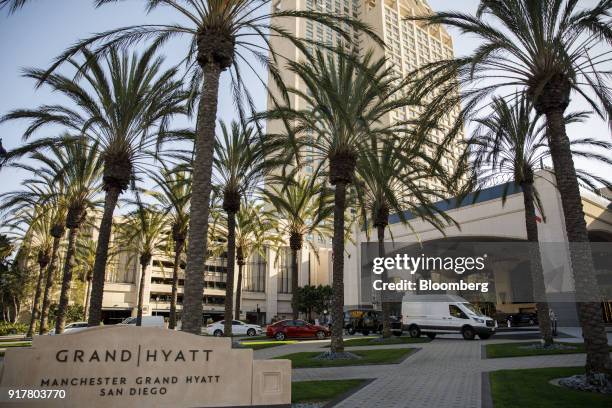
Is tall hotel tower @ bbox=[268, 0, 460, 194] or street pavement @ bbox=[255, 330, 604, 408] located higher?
tall hotel tower @ bbox=[268, 0, 460, 194]

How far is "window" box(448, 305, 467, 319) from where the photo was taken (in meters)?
23.6

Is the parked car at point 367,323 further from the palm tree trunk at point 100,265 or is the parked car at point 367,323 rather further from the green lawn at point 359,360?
the palm tree trunk at point 100,265

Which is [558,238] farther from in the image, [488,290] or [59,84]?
[59,84]

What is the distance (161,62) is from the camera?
17.0 m

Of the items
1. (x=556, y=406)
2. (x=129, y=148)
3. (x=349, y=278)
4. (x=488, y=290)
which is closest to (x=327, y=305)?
(x=349, y=278)

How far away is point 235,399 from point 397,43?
11181 cm

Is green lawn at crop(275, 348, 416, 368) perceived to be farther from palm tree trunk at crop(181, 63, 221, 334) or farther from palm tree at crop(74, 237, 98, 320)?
palm tree at crop(74, 237, 98, 320)

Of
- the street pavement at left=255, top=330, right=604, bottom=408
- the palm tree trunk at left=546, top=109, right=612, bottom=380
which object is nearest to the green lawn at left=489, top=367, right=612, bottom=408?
the street pavement at left=255, top=330, right=604, bottom=408

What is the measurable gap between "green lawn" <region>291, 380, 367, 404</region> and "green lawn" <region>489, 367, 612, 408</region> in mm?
3202

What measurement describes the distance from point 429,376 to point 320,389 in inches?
146

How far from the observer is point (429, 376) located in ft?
38.4

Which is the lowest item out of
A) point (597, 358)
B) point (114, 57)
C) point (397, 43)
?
point (597, 358)

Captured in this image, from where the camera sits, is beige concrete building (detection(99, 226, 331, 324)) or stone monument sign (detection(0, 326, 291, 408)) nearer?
stone monument sign (detection(0, 326, 291, 408))

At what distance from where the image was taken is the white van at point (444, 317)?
919 inches
